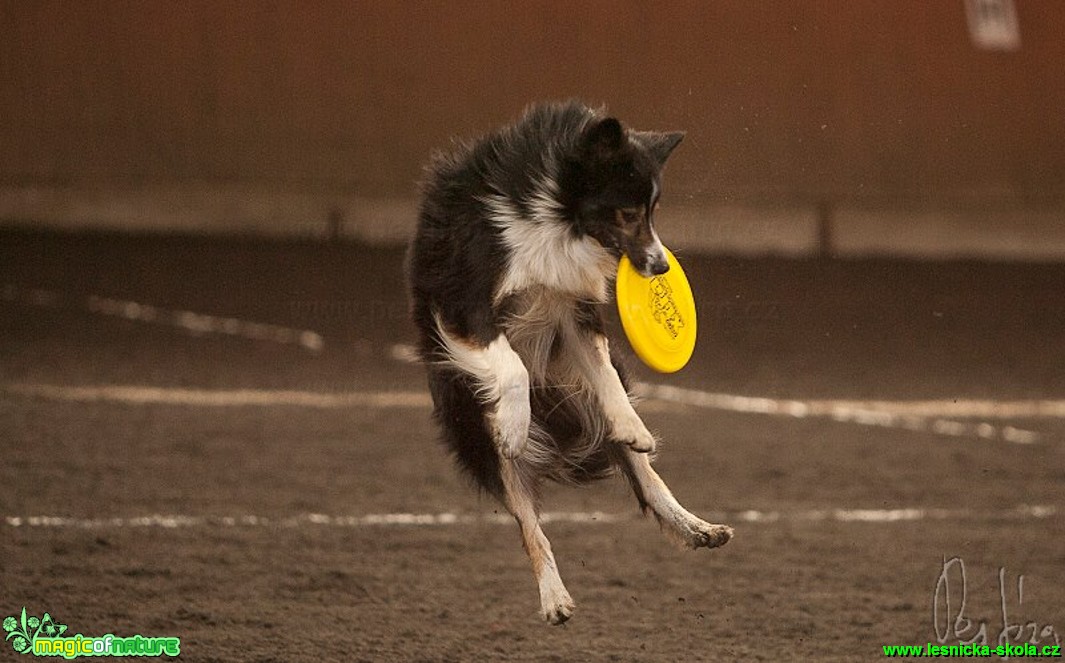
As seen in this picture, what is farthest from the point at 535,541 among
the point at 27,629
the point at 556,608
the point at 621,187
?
the point at 27,629

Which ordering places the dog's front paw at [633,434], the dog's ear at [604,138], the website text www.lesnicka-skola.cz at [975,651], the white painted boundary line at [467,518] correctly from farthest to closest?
1. the white painted boundary line at [467,518]
2. the website text www.lesnicka-skola.cz at [975,651]
3. the dog's front paw at [633,434]
4. the dog's ear at [604,138]

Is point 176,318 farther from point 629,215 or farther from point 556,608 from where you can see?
point 629,215

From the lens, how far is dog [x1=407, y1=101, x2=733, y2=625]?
16.0ft

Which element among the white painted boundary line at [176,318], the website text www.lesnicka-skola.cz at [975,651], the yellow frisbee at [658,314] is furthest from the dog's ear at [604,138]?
the white painted boundary line at [176,318]

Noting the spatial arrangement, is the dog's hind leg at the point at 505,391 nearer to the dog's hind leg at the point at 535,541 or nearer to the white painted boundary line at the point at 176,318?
the dog's hind leg at the point at 535,541

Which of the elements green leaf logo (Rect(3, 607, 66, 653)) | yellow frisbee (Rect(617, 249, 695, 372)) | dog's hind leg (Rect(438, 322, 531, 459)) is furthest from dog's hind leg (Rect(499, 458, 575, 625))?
green leaf logo (Rect(3, 607, 66, 653))

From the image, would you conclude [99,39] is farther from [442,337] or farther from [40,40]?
[442,337]

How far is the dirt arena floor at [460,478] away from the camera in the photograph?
6766mm

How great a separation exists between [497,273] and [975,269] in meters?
12.2

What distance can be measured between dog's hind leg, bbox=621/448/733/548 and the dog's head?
81cm

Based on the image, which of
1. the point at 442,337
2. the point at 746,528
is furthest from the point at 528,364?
the point at 746,528

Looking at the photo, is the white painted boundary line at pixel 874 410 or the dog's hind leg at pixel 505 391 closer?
the dog's hind leg at pixel 505 391

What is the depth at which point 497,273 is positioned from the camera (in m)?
5.04
